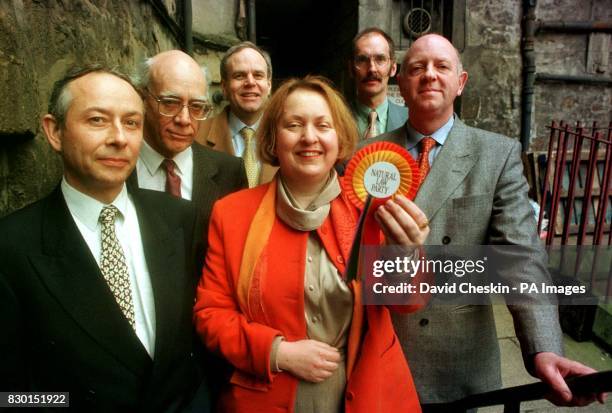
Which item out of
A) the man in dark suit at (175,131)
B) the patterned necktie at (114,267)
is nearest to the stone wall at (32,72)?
the man in dark suit at (175,131)

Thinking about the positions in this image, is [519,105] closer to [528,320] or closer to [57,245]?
[528,320]

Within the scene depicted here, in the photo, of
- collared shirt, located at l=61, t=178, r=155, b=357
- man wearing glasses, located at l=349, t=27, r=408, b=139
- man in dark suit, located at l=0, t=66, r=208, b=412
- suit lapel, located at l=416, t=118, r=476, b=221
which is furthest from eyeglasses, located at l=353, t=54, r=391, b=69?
collared shirt, located at l=61, t=178, r=155, b=357

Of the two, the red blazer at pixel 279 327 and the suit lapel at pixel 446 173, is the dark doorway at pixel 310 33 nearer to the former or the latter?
the suit lapel at pixel 446 173

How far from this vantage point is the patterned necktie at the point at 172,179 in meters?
1.93

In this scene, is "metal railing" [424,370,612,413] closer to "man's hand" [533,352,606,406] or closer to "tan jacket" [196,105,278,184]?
"man's hand" [533,352,606,406]

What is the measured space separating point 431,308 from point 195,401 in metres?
0.99

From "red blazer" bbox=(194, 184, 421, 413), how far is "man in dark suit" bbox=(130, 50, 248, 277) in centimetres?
50

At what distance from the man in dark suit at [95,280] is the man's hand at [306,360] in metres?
0.36

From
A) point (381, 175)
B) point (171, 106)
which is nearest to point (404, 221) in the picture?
point (381, 175)

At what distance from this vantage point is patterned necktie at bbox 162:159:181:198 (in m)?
1.93

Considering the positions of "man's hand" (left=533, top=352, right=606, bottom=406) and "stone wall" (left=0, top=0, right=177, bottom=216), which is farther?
"stone wall" (left=0, top=0, right=177, bottom=216)

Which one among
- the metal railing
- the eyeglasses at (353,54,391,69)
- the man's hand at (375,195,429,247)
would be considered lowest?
the metal railing

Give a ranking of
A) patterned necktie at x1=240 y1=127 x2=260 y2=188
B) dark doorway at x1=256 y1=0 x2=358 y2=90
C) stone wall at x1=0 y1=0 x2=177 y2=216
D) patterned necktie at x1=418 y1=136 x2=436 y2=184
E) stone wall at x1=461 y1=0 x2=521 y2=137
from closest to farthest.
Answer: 1. stone wall at x1=0 y1=0 x2=177 y2=216
2. patterned necktie at x1=418 y1=136 x2=436 y2=184
3. patterned necktie at x1=240 y1=127 x2=260 y2=188
4. stone wall at x1=461 y1=0 x2=521 y2=137
5. dark doorway at x1=256 y1=0 x2=358 y2=90

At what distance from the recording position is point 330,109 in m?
1.54
